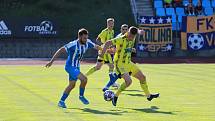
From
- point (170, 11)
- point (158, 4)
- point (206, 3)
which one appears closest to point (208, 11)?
point (206, 3)

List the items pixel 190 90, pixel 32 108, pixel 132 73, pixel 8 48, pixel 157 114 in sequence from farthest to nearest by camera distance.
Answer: pixel 8 48, pixel 190 90, pixel 132 73, pixel 32 108, pixel 157 114

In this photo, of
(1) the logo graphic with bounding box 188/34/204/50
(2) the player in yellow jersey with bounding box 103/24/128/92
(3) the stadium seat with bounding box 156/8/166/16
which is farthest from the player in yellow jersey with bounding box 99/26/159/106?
(3) the stadium seat with bounding box 156/8/166/16

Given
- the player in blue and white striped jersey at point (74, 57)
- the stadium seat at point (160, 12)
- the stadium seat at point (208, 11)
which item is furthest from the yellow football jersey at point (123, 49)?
the stadium seat at point (208, 11)

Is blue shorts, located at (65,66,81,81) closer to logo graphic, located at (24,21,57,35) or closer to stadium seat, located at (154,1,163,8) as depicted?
logo graphic, located at (24,21,57,35)

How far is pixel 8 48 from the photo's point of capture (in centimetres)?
4012

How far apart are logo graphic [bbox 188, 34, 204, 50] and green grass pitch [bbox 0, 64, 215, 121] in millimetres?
18369

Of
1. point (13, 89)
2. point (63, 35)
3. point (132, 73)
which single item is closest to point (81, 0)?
point (63, 35)

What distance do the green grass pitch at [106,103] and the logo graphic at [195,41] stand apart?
60.3 feet

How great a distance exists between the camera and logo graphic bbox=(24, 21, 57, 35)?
40469 mm

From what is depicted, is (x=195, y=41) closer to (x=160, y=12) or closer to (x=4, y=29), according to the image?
(x=160, y=12)

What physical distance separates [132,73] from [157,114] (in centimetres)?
209

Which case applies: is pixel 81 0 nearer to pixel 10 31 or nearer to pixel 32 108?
pixel 10 31

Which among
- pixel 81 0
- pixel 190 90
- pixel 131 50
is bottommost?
pixel 190 90

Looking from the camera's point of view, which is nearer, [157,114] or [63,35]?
[157,114]
